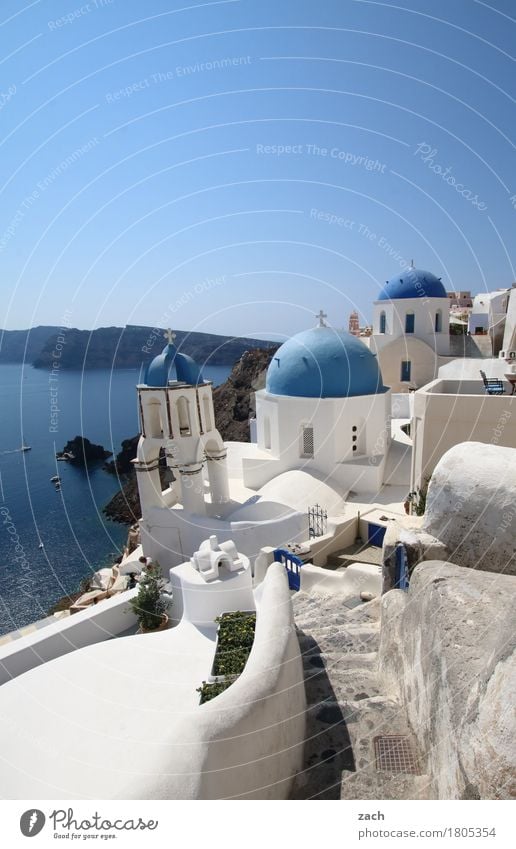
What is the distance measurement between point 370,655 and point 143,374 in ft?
37.1

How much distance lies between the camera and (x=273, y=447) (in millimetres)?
16797

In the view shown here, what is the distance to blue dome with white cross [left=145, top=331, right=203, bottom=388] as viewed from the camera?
14.0 metres

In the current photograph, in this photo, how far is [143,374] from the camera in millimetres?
14344

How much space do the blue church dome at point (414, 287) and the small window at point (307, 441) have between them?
1270 cm

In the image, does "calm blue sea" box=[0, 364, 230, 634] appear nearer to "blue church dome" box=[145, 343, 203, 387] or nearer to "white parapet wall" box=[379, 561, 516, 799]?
"blue church dome" box=[145, 343, 203, 387]

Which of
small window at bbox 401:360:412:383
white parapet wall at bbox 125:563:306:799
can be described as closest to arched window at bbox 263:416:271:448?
small window at bbox 401:360:412:383

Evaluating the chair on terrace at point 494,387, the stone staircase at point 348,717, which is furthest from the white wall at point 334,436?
the stone staircase at point 348,717

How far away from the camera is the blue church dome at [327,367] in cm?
1540

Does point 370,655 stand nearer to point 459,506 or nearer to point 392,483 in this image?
point 459,506

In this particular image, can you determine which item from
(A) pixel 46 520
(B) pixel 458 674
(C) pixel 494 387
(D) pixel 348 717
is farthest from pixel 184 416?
(A) pixel 46 520

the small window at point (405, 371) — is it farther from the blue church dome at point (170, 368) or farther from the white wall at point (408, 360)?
the blue church dome at point (170, 368)

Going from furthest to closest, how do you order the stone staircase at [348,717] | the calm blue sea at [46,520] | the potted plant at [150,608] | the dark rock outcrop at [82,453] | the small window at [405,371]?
1. the dark rock outcrop at [82,453]
2. the calm blue sea at [46,520]
3. the small window at [405,371]
4. the potted plant at [150,608]
5. the stone staircase at [348,717]

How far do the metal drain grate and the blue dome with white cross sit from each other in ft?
38.2

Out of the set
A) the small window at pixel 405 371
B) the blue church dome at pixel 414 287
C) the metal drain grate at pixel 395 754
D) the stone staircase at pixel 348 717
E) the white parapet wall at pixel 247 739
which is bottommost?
the stone staircase at pixel 348 717
